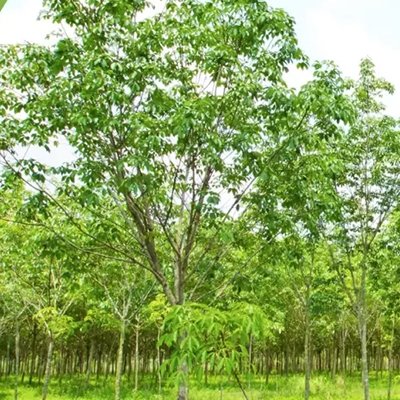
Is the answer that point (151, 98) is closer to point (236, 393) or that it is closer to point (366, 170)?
point (366, 170)

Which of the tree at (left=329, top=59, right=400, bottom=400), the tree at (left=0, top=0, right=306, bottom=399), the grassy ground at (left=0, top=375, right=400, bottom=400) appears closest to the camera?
the tree at (left=0, top=0, right=306, bottom=399)

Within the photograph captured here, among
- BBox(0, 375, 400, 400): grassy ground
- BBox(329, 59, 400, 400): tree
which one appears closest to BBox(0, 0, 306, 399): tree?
BBox(329, 59, 400, 400): tree

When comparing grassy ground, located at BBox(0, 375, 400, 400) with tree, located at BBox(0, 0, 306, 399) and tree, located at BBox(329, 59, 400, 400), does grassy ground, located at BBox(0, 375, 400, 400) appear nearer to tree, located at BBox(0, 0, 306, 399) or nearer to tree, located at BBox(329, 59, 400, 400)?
tree, located at BBox(329, 59, 400, 400)

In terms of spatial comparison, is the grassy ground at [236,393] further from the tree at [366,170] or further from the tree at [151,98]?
the tree at [151,98]

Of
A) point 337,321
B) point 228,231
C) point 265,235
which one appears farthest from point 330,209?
point 337,321

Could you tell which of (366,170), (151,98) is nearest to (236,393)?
(366,170)

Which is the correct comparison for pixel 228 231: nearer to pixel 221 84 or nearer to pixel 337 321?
pixel 221 84

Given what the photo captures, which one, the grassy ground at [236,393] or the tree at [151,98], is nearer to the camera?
the tree at [151,98]

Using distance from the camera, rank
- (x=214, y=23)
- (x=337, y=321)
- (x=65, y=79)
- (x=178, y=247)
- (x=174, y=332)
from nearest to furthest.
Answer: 1. (x=174, y=332)
2. (x=65, y=79)
3. (x=214, y=23)
4. (x=178, y=247)
5. (x=337, y=321)

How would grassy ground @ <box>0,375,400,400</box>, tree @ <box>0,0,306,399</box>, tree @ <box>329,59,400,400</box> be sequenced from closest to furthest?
tree @ <box>0,0,306,399</box>
tree @ <box>329,59,400,400</box>
grassy ground @ <box>0,375,400,400</box>

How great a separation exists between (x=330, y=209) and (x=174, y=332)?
525 cm

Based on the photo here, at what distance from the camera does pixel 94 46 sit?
731 cm

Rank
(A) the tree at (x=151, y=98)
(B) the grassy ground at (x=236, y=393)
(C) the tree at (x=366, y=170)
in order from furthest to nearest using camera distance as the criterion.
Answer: (B) the grassy ground at (x=236, y=393) < (C) the tree at (x=366, y=170) < (A) the tree at (x=151, y=98)

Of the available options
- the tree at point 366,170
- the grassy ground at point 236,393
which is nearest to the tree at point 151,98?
the tree at point 366,170
